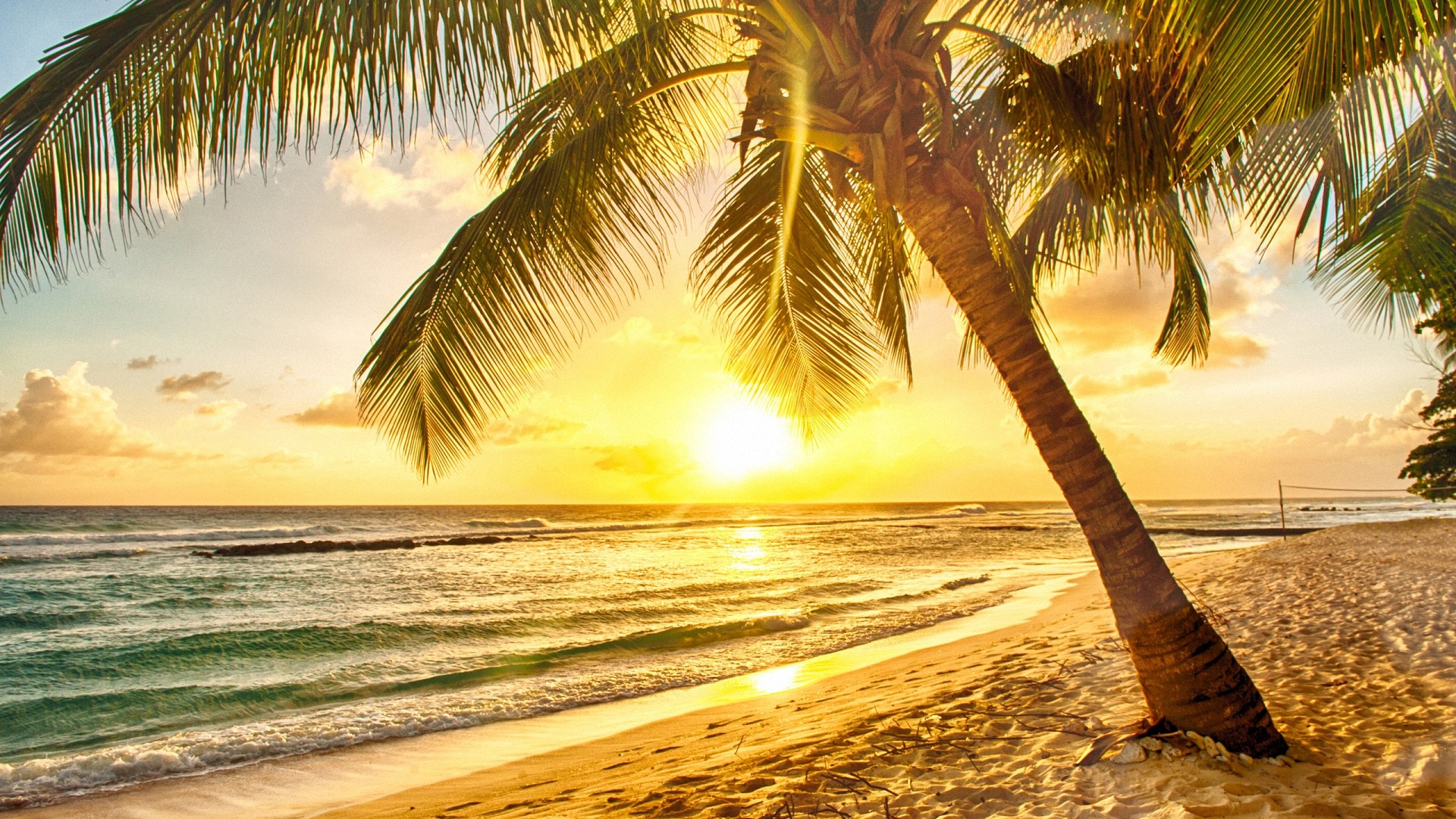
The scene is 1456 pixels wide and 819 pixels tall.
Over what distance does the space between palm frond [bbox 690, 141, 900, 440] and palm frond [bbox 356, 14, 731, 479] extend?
1067 millimetres

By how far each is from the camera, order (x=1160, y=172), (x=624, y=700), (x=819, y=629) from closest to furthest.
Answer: (x=1160, y=172) → (x=624, y=700) → (x=819, y=629)

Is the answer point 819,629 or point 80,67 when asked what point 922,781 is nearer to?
point 80,67

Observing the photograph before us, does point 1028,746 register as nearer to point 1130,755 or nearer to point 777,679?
point 1130,755

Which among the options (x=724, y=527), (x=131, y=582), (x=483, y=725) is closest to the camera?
(x=483, y=725)

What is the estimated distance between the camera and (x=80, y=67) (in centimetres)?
210

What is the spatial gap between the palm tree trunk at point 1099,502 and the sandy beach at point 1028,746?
0.18 metres

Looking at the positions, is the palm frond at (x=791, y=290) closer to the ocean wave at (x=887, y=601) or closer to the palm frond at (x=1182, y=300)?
the palm frond at (x=1182, y=300)

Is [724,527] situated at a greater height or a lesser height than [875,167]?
lesser

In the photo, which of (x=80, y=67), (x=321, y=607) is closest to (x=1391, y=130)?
(x=80, y=67)

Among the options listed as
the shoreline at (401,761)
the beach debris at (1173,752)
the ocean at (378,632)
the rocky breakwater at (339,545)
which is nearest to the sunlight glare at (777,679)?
the shoreline at (401,761)

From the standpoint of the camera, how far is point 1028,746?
341 centimetres

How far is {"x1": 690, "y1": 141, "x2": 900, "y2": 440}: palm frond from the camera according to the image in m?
4.88

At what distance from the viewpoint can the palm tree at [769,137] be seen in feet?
7.08

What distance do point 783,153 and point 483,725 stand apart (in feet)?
17.3
